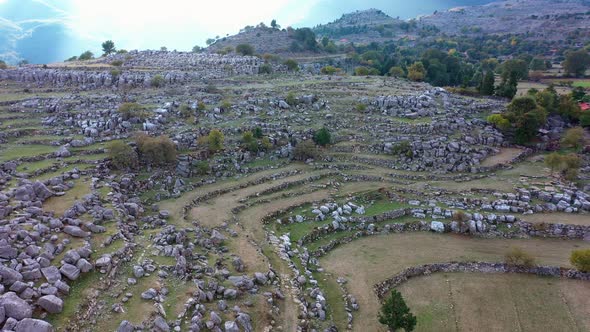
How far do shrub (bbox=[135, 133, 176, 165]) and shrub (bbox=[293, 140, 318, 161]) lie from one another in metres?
12.3

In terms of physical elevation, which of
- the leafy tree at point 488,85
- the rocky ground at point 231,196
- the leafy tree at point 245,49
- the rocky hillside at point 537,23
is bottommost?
the rocky ground at point 231,196

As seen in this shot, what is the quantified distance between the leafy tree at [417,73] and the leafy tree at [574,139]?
32318 mm

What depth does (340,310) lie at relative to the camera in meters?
25.2

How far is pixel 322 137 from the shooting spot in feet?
150

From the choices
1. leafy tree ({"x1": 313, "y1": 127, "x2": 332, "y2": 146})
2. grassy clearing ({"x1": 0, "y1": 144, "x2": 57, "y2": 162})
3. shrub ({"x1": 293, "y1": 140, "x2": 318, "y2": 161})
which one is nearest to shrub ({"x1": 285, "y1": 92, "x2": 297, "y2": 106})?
leafy tree ({"x1": 313, "y1": 127, "x2": 332, "y2": 146})

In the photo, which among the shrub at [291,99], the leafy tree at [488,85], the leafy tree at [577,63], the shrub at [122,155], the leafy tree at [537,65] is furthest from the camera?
the leafy tree at [537,65]

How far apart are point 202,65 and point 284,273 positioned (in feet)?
183

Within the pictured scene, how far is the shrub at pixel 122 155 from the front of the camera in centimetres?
3769

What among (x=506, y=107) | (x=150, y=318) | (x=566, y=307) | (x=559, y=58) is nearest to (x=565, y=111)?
(x=506, y=107)

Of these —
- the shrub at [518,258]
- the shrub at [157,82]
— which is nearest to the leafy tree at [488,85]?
the shrub at [518,258]

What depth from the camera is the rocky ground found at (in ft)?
71.7

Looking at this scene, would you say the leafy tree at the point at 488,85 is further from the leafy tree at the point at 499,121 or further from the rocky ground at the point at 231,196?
the leafy tree at the point at 499,121

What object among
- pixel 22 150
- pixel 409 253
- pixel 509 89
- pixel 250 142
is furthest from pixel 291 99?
pixel 509 89

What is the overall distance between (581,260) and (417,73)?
53865 mm
